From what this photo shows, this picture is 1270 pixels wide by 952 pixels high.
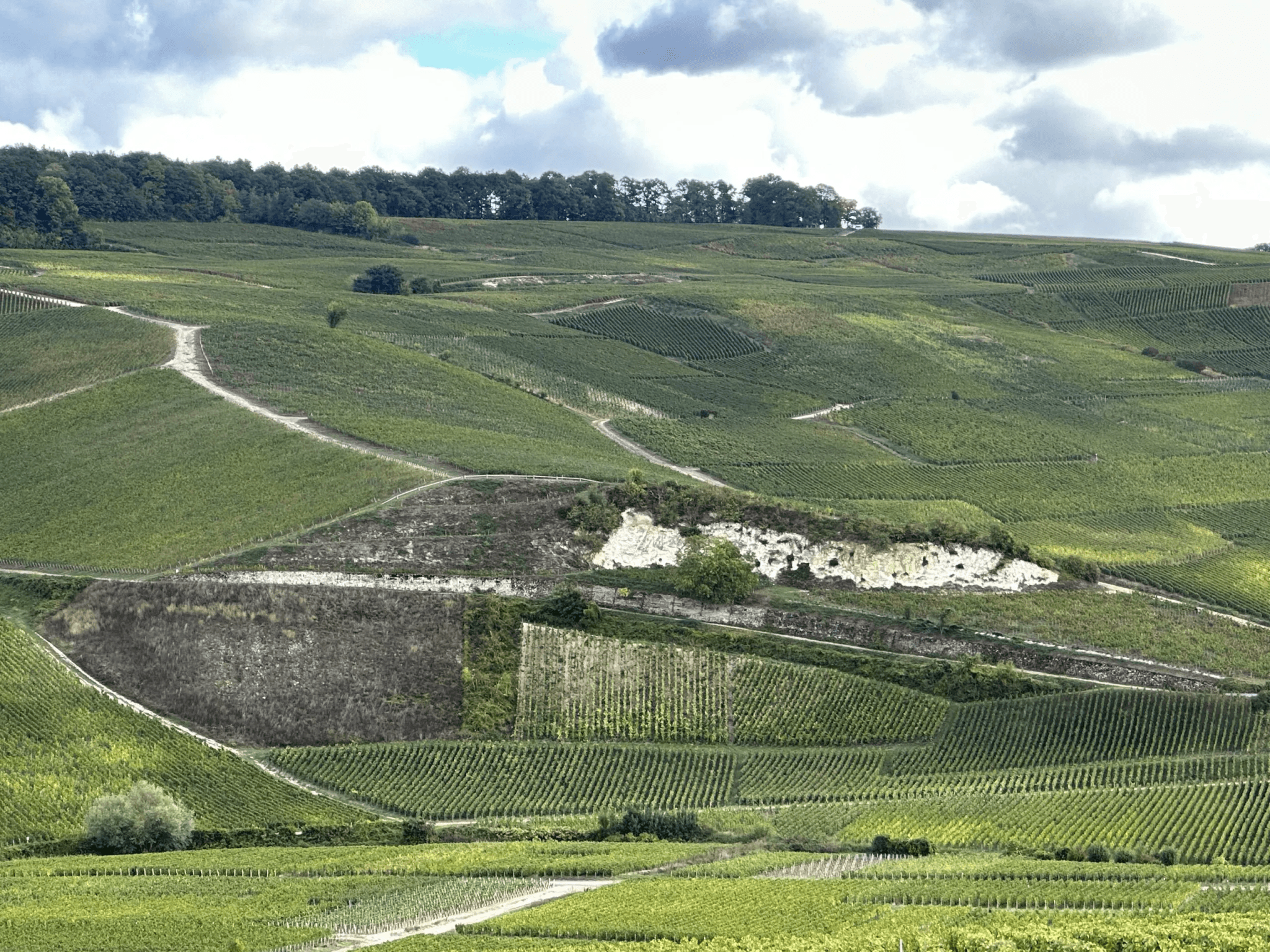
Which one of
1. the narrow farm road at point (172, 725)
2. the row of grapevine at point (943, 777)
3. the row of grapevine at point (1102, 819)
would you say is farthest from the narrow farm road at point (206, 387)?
the row of grapevine at point (1102, 819)

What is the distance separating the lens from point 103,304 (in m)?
149

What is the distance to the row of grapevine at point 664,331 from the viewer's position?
159 metres

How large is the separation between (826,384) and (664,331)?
2355 cm

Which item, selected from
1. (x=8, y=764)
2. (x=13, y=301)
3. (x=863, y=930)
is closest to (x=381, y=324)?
(x=13, y=301)

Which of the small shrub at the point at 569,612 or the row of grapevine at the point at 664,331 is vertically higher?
the row of grapevine at the point at 664,331

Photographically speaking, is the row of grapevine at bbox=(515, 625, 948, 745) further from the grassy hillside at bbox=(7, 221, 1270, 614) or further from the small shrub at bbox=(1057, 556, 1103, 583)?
the grassy hillside at bbox=(7, 221, 1270, 614)

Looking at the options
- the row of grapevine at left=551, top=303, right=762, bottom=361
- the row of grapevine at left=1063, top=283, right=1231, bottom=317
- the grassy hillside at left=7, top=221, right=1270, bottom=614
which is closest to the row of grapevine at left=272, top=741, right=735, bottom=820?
the grassy hillside at left=7, top=221, right=1270, bottom=614

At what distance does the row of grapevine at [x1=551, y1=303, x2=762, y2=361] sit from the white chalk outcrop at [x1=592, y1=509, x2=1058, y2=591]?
234 ft

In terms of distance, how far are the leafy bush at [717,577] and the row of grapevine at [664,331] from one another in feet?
249

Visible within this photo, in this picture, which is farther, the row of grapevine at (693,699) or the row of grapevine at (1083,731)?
the row of grapevine at (693,699)

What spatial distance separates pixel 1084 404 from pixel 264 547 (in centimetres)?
9276

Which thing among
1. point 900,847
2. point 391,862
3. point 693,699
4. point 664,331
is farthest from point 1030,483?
point 391,862

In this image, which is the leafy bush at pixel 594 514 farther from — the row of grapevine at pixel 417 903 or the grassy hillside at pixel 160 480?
the row of grapevine at pixel 417 903

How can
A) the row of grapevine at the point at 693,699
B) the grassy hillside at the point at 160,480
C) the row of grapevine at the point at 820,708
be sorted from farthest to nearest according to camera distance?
the grassy hillside at the point at 160,480 → the row of grapevine at the point at 693,699 → the row of grapevine at the point at 820,708
